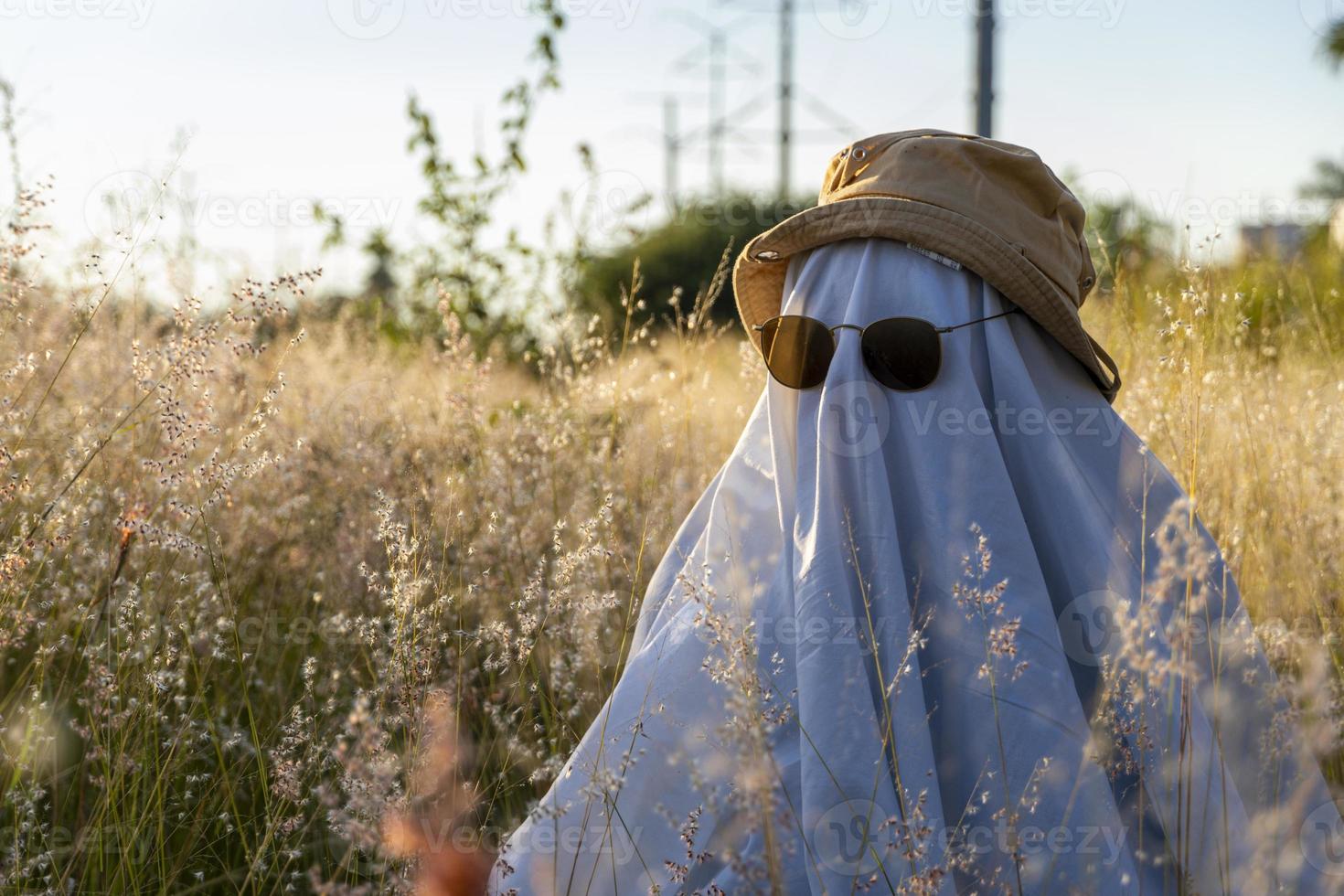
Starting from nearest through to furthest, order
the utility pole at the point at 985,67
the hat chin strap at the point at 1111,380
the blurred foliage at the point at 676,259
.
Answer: the hat chin strap at the point at 1111,380 → the utility pole at the point at 985,67 → the blurred foliage at the point at 676,259

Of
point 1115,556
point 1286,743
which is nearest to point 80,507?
point 1115,556

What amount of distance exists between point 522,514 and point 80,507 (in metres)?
1.27

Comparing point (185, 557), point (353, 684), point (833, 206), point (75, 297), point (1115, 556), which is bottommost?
point (353, 684)

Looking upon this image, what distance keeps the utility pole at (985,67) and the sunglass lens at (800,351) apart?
389 cm

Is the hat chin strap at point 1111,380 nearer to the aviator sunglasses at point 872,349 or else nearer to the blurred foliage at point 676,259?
the aviator sunglasses at point 872,349

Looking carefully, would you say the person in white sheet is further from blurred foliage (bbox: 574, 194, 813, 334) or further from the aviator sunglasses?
blurred foliage (bbox: 574, 194, 813, 334)

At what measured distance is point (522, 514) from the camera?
307 cm

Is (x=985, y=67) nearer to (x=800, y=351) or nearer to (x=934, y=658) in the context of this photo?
(x=800, y=351)

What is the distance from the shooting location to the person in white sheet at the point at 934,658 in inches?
60.2

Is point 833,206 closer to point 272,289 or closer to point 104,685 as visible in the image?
point 272,289

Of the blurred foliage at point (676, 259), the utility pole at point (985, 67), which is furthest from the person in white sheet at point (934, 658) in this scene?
the blurred foliage at point (676, 259)

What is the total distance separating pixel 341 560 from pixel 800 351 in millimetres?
1651

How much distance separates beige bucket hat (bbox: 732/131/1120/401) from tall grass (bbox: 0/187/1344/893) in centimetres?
25

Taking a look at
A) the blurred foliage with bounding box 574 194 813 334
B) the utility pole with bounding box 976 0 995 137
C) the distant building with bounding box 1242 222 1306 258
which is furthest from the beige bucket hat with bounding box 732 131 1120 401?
the blurred foliage with bounding box 574 194 813 334
